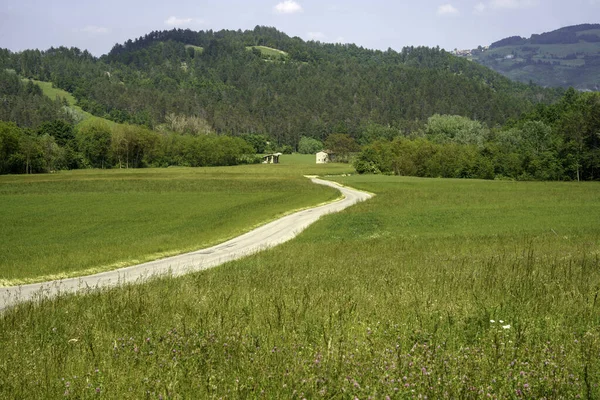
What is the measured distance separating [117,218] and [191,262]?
24.5m

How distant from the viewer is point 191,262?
87.8ft

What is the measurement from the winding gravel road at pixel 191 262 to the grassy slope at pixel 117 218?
1.52 metres

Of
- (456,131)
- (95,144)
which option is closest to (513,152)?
(456,131)

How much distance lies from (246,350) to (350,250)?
19003 millimetres

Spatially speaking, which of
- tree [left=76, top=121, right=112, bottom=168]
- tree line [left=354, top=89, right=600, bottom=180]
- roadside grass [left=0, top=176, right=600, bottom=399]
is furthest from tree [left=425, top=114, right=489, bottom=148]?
roadside grass [left=0, top=176, right=600, bottom=399]

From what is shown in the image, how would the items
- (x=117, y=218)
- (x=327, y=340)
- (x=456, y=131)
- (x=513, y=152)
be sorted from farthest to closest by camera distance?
1. (x=456, y=131)
2. (x=513, y=152)
3. (x=117, y=218)
4. (x=327, y=340)

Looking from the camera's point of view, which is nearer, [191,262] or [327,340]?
[327,340]

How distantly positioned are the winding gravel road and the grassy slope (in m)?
1.52

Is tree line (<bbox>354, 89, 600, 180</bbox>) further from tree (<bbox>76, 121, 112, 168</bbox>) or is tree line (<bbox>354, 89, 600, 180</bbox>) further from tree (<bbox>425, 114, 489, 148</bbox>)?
tree (<bbox>76, 121, 112, 168</bbox>)

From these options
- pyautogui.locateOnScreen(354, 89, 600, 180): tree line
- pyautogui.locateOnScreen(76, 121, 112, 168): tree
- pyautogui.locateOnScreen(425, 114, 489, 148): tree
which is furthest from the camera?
pyautogui.locateOnScreen(76, 121, 112, 168): tree

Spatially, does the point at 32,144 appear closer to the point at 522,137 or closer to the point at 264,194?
the point at 264,194

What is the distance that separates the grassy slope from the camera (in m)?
27.2

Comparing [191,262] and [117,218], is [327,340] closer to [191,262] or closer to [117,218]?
[191,262]

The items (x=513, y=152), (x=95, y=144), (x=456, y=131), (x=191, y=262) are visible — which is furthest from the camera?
(x=456, y=131)
